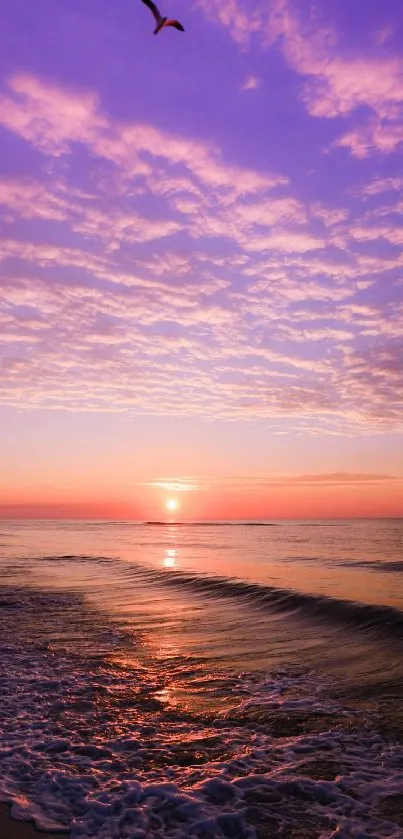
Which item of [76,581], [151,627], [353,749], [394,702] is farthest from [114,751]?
[76,581]

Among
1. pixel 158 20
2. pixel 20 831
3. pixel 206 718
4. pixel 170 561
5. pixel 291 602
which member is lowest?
pixel 170 561

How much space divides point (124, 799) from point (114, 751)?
117cm

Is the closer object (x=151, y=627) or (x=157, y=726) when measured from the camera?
(x=157, y=726)

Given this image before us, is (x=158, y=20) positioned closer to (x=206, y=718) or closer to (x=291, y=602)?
(x=206, y=718)

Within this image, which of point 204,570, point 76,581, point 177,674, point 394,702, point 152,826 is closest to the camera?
point 152,826

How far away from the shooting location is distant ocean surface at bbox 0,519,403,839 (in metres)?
5.30

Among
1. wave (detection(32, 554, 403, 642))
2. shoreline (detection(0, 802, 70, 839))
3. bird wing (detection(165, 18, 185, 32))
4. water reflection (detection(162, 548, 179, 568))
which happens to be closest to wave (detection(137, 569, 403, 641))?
wave (detection(32, 554, 403, 642))

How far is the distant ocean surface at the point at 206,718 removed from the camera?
530 centimetres

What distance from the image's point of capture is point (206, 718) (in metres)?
7.79

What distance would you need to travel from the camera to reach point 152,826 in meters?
5.05

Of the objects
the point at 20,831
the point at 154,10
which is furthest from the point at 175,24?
the point at 20,831

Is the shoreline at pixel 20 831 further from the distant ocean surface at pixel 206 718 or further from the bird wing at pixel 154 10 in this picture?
the bird wing at pixel 154 10

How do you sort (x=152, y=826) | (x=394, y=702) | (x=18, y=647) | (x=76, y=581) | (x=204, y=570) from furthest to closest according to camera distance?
1. (x=204, y=570)
2. (x=76, y=581)
3. (x=18, y=647)
4. (x=394, y=702)
5. (x=152, y=826)

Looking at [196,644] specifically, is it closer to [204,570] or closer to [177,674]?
[177,674]
